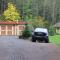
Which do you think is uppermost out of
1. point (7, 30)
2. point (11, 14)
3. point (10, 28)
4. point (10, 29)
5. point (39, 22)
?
point (11, 14)

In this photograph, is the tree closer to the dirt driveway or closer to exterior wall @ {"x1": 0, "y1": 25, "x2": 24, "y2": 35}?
exterior wall @ {"x1": 0, "y1": 25, "x2": 24, "y2": 35}

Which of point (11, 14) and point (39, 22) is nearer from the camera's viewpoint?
point (39, 22)

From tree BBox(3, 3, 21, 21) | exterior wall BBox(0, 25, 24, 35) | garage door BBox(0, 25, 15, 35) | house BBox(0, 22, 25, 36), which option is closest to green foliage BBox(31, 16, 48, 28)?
house BBox(0, 22, 25, 36)

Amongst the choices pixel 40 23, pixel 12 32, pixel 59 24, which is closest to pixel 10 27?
pixel 12 32

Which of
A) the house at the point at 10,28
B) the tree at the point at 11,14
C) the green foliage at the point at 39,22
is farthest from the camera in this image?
the tree at the point at 11,14

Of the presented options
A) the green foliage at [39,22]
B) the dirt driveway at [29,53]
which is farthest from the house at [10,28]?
the dirt driveway at [29,53]

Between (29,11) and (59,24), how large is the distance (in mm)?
9340

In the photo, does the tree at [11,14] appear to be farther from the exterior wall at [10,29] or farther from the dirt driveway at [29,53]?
the dirt driveway at [29,53]

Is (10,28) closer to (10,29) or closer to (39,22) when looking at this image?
(10,29)

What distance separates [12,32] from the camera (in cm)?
5275

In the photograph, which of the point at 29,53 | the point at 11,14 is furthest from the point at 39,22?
the point at 29,53

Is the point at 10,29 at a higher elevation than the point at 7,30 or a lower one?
higher

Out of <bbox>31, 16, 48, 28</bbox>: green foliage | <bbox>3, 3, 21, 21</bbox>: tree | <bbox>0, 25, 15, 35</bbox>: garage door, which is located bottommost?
<bbox>0, 25, 15, 35</bbox>: garage door

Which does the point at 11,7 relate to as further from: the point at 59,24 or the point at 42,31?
the point at 42,31
